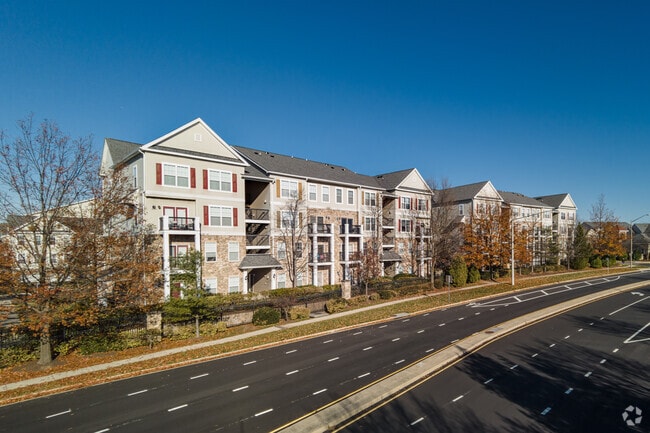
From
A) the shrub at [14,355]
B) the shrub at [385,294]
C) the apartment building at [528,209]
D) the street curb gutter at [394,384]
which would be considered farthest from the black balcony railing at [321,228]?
the shrub at [14,355]

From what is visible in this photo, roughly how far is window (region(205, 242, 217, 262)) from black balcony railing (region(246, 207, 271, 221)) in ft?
17.1

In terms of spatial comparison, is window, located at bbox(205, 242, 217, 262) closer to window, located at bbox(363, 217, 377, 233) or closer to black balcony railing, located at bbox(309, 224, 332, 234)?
black balcony railing, located at bbox(309, 224, 332, 234)

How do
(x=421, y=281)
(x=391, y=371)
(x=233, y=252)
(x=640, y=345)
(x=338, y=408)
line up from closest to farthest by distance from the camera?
(x=338, y=408) → (x=391, y=371) → (x=640, y=345) → (x=233, y=252) → (x=421, y=281)

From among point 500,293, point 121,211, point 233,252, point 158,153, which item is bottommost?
point 500,293

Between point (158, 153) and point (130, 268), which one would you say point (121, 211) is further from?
point (158, 153)

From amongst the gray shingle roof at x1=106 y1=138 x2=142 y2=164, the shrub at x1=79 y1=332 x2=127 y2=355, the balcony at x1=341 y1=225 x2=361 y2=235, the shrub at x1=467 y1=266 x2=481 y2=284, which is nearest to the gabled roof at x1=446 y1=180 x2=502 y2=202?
the shrub at x1=467 y1=266 x2=481 y2=284

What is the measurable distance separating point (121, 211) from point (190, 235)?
863 cm

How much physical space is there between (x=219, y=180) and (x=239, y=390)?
20836 millimetres

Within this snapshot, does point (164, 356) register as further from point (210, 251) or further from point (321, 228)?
point (321, 228)

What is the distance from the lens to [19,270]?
52.2 ft

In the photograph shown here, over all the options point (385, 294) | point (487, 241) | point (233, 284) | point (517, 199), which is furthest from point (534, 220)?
point (233, 284)

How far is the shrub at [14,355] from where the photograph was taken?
16564 millimetres

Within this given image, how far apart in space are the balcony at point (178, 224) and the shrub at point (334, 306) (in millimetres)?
13593

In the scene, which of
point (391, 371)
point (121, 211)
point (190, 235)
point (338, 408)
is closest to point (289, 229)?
point (190, 235)
